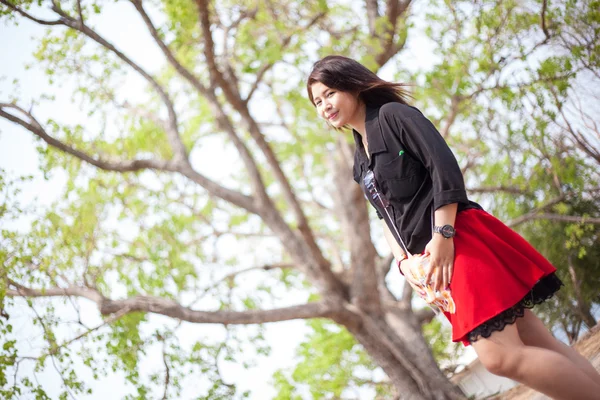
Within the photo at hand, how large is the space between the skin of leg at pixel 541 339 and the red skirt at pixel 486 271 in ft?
0.38

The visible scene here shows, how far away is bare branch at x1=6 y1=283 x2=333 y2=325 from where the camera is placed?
405 cm

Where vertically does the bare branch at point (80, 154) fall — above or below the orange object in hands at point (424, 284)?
above

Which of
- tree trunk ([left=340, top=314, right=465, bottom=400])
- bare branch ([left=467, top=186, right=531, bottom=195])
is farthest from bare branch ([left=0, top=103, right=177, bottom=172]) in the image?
bare branch ([left=467, top=186, right=531, bottom=195])

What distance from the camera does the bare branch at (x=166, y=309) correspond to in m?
4.05

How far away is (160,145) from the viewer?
20.8 feet

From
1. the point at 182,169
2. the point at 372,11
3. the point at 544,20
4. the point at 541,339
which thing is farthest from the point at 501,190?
the point at 541,339

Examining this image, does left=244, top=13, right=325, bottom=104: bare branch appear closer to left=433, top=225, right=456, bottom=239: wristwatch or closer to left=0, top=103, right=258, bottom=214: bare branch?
left=0, top=103, right=258, bottom=214: bare branch

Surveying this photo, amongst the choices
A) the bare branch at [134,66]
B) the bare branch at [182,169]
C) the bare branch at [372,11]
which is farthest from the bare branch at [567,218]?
the bare branch at [134,66]

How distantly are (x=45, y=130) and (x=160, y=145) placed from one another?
1.94 metres

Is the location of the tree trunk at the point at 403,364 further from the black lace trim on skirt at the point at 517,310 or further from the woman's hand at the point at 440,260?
the woman's hand at the point at 440,260

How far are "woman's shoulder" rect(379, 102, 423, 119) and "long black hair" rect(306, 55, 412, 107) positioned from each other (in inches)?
4.6

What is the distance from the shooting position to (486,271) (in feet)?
5.19

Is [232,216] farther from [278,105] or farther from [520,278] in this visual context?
[520,278]

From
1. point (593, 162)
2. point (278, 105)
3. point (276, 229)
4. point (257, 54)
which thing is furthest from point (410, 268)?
point (278, 105)
